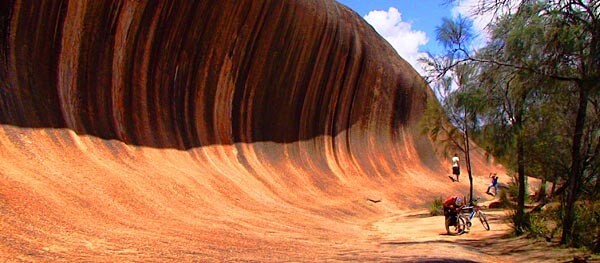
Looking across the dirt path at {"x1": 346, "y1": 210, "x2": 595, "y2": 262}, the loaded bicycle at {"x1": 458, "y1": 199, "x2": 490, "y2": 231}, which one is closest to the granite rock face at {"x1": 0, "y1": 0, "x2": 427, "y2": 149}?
the dirt path at {"x1": 346, "y1": 210, "x2": 595, "y2": 262}

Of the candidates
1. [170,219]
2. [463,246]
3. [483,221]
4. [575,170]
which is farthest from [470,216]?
[170,219]

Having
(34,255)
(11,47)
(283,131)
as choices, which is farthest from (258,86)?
(34,255)

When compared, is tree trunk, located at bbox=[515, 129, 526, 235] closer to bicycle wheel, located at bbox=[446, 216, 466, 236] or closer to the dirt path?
the dirt path

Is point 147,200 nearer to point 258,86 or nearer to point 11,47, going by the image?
point 11,47

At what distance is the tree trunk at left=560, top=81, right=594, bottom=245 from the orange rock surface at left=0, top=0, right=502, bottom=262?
10.6 feet

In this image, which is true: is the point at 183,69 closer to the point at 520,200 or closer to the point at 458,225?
the point at 458,225

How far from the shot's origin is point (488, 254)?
10.6 metres

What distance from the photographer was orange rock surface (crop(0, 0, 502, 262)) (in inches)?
340

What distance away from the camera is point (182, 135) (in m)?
16.5

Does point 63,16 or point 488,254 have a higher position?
point 63,16

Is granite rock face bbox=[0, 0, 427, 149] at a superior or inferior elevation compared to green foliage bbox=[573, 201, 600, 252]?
superior

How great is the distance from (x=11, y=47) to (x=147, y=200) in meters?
3.87

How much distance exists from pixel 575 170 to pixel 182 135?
1012cm

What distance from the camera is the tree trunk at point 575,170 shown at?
9.57 metres
